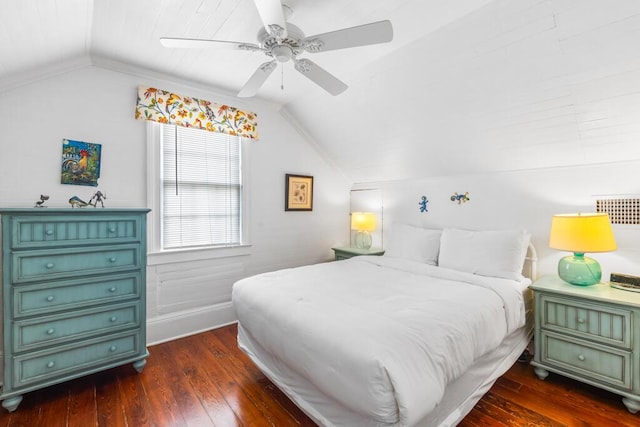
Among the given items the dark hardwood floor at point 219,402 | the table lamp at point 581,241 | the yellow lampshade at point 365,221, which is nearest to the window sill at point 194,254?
the dark hardwood floor at point 219,402

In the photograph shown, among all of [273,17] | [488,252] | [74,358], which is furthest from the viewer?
[488,252]

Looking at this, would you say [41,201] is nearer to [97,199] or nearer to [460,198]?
[97,199]

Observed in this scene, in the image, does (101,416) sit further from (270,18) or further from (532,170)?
(532,170)

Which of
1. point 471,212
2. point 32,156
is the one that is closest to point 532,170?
point 471,212

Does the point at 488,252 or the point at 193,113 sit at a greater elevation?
the point at 193,113

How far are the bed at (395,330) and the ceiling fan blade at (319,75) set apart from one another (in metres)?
1.42

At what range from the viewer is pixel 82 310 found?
209 centimetres

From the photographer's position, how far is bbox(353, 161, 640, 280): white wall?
89.3 inches

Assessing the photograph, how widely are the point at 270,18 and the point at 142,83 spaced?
6.39 ft

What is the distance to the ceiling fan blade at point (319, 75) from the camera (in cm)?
184

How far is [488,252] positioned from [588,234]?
690 mm

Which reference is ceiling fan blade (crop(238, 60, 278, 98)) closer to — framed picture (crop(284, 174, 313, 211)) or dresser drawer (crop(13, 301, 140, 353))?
framed picture (crop(284, 174, 313, 211))

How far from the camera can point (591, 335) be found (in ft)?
6.56

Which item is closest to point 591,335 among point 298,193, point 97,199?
point 298,193
